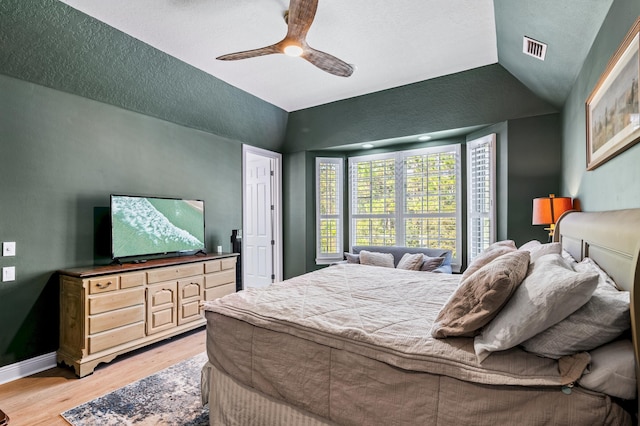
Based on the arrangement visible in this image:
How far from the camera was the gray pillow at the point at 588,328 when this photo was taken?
1.02m

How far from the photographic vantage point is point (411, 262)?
4168mm

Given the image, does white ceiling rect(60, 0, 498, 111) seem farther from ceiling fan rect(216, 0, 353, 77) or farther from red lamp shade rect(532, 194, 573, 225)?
red lamp shade rect(532, 194, 573, 225)

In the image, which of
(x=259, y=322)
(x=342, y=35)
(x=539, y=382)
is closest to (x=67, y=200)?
(x=259, y=322)

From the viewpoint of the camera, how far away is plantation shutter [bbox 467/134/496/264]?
3941mm

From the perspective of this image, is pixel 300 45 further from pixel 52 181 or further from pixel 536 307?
pixel 52 181

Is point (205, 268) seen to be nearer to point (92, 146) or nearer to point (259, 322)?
point (92, 146)

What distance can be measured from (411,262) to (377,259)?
1.67ft

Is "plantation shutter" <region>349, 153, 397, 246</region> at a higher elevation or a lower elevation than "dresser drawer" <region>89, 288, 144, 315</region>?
higher

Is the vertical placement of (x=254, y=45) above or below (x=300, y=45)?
above

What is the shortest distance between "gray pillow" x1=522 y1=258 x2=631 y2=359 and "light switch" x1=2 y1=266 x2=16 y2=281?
12.1 ft

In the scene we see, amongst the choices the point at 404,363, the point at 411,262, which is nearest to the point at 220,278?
the point at 411,262

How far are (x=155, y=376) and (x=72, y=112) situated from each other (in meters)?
2.56

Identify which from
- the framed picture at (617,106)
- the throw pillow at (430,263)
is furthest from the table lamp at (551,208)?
the throw pillow at (430,263)

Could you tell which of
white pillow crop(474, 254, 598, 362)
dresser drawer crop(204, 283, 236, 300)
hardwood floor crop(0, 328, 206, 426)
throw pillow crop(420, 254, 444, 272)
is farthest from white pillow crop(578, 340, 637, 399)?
dresser drawer crop(204, 283, 236, 300)
